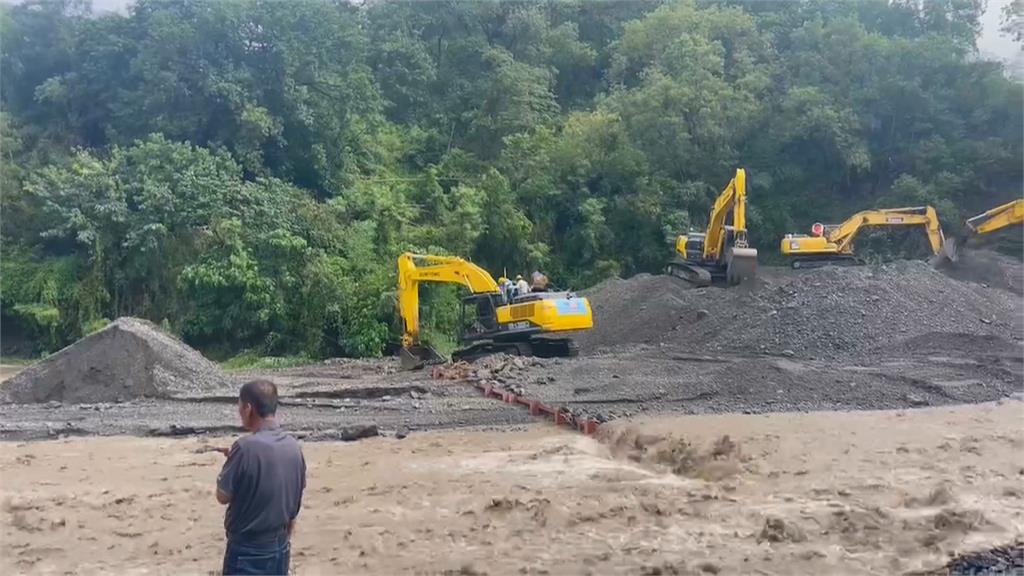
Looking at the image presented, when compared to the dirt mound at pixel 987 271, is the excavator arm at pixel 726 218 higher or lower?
higher

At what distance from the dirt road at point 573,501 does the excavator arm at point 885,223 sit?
11483 mm

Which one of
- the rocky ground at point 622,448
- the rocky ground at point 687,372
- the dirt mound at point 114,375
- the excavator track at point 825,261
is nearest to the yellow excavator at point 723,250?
the rocky ground at point 687,372

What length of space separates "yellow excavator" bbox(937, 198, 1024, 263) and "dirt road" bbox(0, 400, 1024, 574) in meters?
11.4

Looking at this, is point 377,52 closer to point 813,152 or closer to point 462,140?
point 462,140

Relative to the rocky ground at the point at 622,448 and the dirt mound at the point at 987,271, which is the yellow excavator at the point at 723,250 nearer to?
the rocky ground at the point at 622,448

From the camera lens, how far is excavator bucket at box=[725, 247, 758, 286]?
21.5 meters

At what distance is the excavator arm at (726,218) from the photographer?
20.8m

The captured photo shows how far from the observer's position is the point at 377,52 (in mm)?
37219

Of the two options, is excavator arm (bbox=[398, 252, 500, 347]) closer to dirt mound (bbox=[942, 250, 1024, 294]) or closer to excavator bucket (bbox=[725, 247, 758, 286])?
excavator bucket (bbox=[725, 247, 758, 286])

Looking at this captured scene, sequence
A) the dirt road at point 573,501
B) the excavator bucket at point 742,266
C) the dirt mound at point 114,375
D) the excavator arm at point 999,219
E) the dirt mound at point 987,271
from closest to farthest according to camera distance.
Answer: the dirt road at point 573,501 < the dirt mound at point 114,375 < the excavator bucket at point 742,266 < the excavator arm at point 999,219 < the dirt mound at point 987,271

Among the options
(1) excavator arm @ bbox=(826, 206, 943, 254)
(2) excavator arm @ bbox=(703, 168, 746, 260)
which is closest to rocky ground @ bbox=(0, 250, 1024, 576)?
(2) excavator arm @ bbox=(703, 168, 746, 260)

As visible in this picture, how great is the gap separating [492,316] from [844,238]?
10365 mm

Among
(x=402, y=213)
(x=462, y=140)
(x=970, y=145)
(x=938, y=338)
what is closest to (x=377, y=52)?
(x=462, y=140)

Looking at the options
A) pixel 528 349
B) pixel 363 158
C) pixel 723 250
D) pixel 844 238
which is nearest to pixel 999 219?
pixel 844 238
